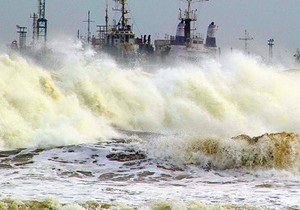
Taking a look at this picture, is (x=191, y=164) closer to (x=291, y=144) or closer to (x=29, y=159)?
(x=291, y=144)

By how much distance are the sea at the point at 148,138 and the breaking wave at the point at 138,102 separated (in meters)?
0.07

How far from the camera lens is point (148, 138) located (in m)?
23.3

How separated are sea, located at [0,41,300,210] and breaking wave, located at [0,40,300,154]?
0.24 ft

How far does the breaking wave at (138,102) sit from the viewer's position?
884 inches

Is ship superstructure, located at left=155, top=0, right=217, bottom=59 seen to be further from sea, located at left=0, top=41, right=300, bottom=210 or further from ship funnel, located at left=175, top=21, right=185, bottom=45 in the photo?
sea, located at left=0, top=41, right=300, bottom=210

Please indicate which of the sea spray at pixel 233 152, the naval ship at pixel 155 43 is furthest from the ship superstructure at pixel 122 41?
the sea spray at pixel 233 152

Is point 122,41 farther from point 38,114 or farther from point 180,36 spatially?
point 38,114

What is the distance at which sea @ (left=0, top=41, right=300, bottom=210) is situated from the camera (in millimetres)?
12898

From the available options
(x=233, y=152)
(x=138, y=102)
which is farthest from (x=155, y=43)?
(x=233, y=152)

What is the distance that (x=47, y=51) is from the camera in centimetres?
6844

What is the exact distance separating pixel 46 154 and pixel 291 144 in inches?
303

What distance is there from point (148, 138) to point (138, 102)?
8.14 metres

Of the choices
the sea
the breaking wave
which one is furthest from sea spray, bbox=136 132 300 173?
the breaking wave

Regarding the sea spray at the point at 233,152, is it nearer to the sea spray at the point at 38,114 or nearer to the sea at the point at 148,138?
the sea at the point at 148,138
